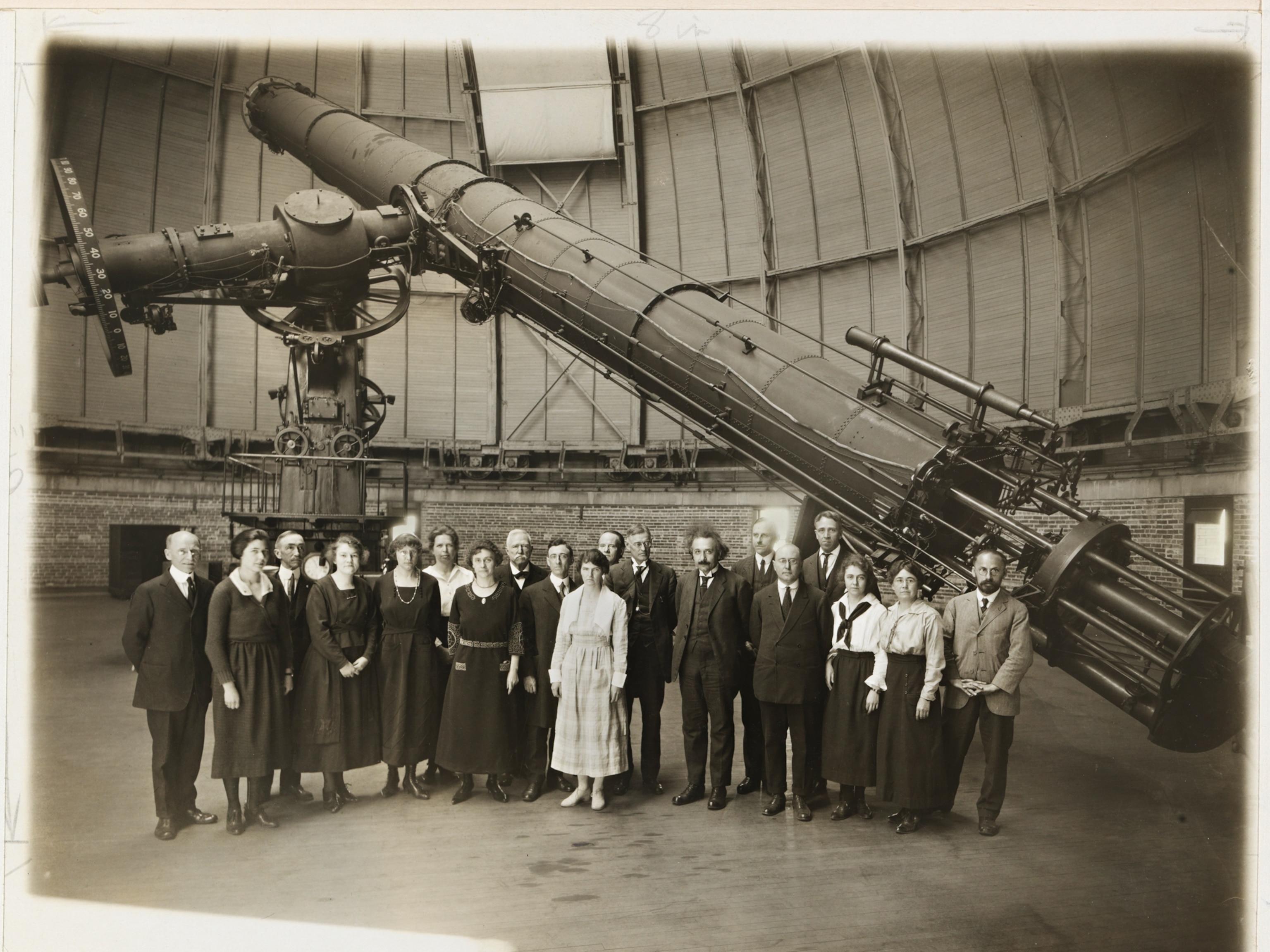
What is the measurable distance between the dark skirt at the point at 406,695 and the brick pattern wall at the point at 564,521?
9.40 metres

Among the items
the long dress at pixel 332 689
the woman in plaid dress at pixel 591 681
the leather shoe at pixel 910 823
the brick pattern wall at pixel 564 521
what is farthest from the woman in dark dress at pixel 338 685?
the brick pattern wall at pixel 564 521

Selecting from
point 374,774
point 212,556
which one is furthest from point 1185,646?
point 212,556

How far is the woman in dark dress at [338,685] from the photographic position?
5.16 meters

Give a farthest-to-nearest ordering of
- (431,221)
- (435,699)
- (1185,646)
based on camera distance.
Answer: (431,221), (435,699), (1185,646)

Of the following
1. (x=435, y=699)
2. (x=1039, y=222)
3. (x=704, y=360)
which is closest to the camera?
(x=435, y=699)

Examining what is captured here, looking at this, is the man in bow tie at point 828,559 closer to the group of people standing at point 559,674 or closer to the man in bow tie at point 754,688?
the group of people standing at point 559,674

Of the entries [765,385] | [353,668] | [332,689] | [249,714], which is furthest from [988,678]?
[249,714]

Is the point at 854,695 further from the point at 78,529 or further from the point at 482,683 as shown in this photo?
the point at 78,529

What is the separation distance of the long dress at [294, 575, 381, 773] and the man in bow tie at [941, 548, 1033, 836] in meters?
3.64

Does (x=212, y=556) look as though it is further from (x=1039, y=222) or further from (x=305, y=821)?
(x=1039, y=222)

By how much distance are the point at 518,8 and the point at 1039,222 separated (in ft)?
31.0

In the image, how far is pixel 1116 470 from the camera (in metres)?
10.0

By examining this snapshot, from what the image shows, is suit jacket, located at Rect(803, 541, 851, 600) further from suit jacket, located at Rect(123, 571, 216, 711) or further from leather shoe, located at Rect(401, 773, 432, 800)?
suit jacket, located at Rect(123, 571, 216, 711)

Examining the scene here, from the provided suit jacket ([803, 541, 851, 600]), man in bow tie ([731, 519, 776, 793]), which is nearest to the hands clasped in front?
man in bow tie ([731, 519, 776, 793])
